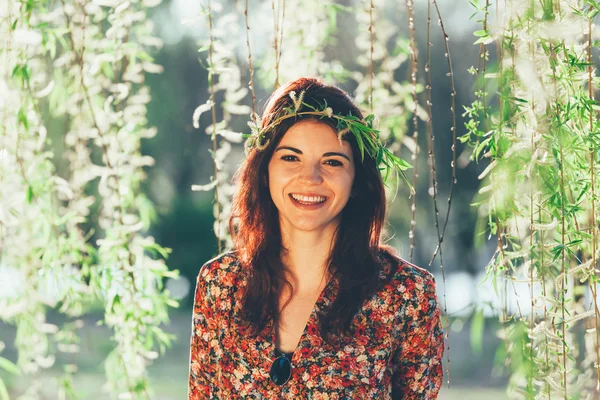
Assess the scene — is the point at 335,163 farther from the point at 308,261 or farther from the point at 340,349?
the point at 340,349

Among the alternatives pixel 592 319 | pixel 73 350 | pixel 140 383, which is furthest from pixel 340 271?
pixel 73 350

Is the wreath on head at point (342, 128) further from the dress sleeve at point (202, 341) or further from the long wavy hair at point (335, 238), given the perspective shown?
the dress sleeve at point (202, 341)

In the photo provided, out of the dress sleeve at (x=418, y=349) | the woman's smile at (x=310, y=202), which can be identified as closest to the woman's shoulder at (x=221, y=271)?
the woman's smile at (x=310, y=202)

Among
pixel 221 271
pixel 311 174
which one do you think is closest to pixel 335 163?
pixel 311 174

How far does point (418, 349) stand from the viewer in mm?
1501

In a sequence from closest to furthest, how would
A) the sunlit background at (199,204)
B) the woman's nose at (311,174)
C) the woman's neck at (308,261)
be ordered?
the woman's nose at (311,174), the woman's neck at (308,261), the sunlit background at (199,204)

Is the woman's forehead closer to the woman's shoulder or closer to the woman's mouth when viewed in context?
the woman's mouth

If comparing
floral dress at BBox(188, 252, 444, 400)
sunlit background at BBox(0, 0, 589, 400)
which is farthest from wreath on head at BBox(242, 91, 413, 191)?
sunlit background at BBox(0, 0, 589, 400)

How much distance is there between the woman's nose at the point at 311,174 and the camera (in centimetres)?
144

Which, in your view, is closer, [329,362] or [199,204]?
[329,362]

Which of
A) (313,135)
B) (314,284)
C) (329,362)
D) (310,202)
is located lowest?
(329,362)

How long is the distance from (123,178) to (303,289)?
92 centimetres

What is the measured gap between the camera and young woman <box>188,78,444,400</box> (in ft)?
4.79

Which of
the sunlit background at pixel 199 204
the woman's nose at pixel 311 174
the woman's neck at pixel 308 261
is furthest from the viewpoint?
the sunlit background at pixel 199 204
